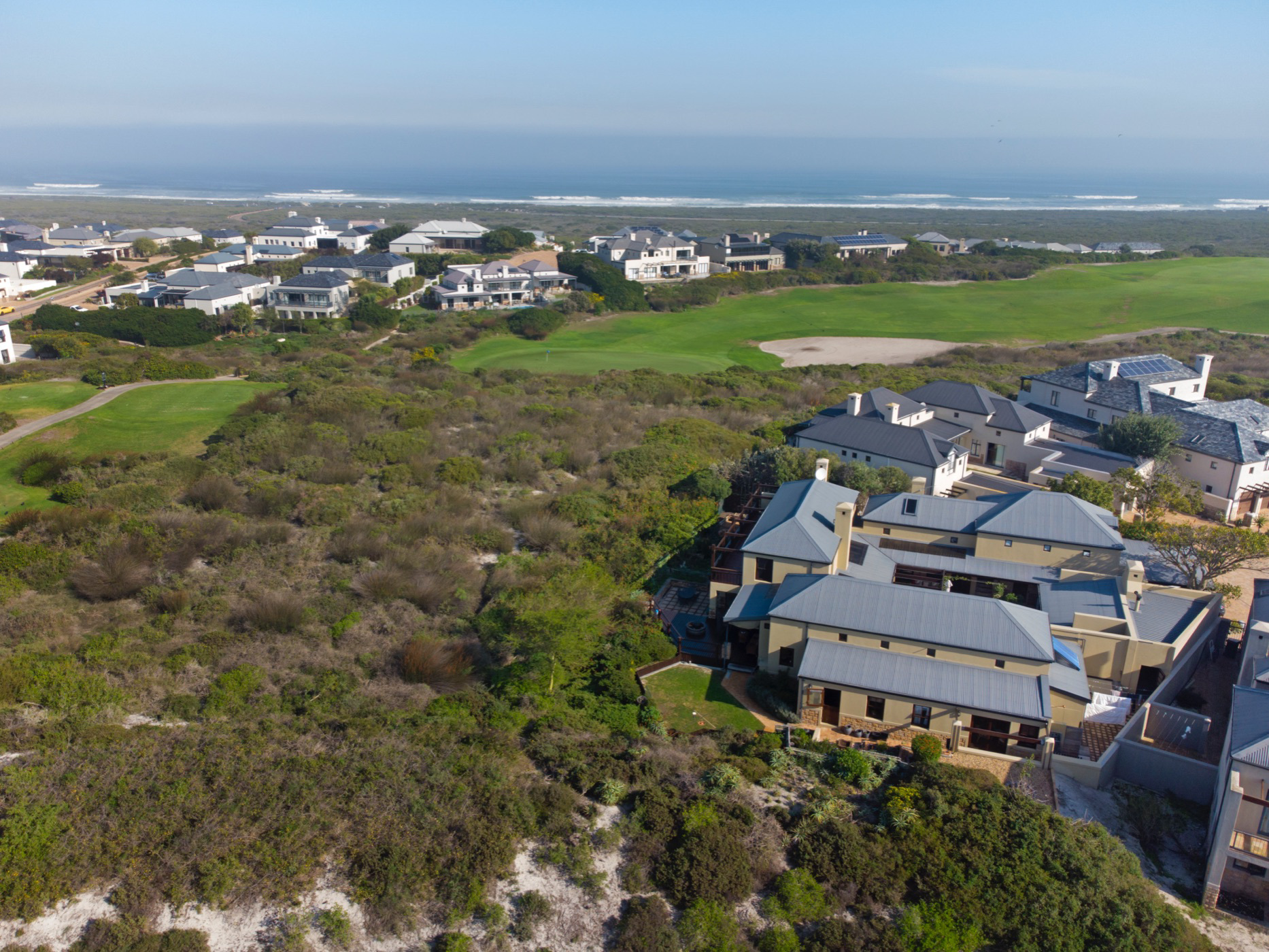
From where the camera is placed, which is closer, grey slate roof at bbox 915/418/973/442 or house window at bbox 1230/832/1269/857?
house window at bbox 1230/832/1269/857

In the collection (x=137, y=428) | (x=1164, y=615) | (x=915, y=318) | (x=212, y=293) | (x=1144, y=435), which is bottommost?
(x=1164, y=615)

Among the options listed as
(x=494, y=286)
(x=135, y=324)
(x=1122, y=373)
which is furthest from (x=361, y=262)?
(x=1122, y=373)

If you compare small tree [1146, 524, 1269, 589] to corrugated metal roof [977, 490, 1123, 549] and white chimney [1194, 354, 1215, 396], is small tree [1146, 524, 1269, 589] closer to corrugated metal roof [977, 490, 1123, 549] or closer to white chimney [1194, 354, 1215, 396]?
corrugated metal roof [977, 490, 1123, 549]

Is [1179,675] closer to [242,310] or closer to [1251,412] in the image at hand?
[1251,412]

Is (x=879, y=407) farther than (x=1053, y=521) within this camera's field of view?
Yes

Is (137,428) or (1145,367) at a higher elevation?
(1145,367)

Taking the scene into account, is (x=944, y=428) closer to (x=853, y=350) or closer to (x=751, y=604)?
(x=751, y=604)

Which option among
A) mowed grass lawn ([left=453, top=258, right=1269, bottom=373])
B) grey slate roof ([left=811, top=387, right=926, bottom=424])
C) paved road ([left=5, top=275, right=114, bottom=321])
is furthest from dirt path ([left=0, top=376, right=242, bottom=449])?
grey slate roof ([left=811, top=387, right=926, bottom=424])
